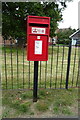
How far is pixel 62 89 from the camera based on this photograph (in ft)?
10.2

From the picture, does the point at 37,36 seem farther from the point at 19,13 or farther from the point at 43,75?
the point at 19,13

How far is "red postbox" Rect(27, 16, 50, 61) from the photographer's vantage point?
6.81 feet

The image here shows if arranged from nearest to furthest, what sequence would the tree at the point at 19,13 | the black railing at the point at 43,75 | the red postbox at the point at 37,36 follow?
the red postbox at the point at 37,36, the black railing at the point at 43,75, the tree at the point at 19,13

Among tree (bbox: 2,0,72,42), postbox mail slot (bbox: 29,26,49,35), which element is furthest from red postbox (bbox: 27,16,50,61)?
tree (bbox: 2,0,72,42)

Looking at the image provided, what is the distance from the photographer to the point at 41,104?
2.39 metres

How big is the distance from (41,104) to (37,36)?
55.5 inches

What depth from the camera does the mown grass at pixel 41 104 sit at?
7.00 ft

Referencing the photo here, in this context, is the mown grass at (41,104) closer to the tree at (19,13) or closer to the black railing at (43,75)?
the black railing at (43,75)

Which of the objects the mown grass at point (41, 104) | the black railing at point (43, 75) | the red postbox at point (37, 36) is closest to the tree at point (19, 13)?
the black railing at point (43, 75)

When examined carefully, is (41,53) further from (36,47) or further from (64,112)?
(64,112)

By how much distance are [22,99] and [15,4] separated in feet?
32.6

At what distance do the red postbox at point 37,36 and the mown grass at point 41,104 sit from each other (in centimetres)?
99

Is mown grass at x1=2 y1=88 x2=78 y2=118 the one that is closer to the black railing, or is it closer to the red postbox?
the black railing

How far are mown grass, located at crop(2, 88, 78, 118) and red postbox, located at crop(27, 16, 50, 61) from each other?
99 centimetres
